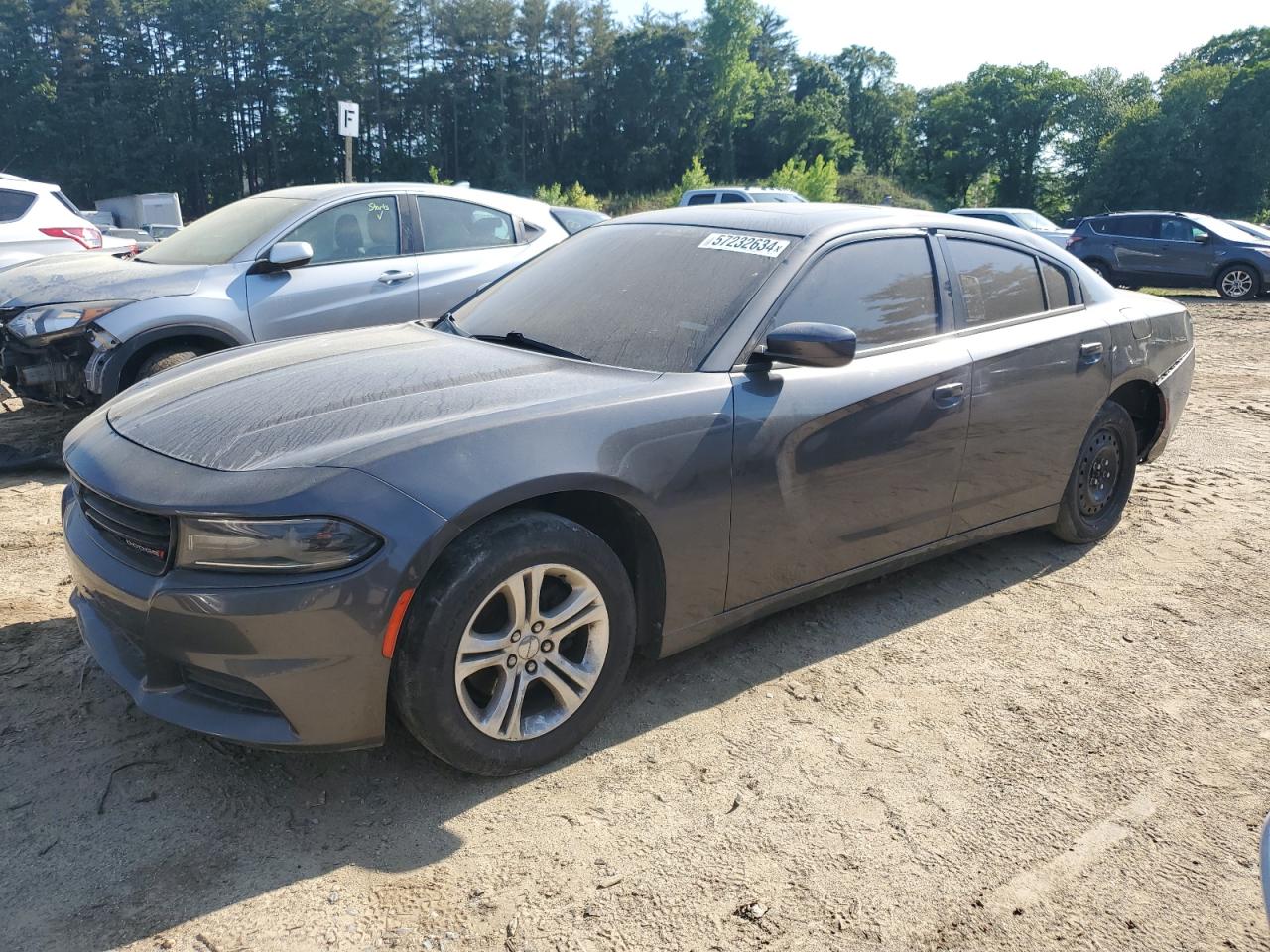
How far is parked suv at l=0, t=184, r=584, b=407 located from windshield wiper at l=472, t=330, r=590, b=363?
189 centimetres

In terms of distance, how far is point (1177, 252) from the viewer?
57.1ft

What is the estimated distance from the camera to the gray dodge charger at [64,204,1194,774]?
A: 7.66 ft

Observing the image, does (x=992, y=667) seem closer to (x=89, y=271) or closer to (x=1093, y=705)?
(x=1093, y=705)

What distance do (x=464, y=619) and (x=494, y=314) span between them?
5.26 ft

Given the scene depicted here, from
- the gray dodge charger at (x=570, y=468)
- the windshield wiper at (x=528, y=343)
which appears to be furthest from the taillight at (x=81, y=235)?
the windshield wiper at (x=528, y=343)

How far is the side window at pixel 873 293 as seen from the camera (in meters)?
3.33

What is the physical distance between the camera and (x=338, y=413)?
8.77 ft

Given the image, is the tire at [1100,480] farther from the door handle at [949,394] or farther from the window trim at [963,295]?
the door handle at [949,394]

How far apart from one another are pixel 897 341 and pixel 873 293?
20 cm

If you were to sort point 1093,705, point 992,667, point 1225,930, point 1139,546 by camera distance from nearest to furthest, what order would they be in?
point 1225,930
point 1093,705
point 992,667
point 1139,546

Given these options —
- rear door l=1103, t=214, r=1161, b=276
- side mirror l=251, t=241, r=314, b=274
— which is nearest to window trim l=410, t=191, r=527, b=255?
side mirror l=251, t=241, r=314, b=274

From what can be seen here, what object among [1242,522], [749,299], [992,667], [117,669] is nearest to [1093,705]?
[992,667]

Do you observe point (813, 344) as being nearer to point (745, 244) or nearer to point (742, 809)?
point (745, 244)

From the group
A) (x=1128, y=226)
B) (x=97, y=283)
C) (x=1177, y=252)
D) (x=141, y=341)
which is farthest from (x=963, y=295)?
(x=1128, y=226)
